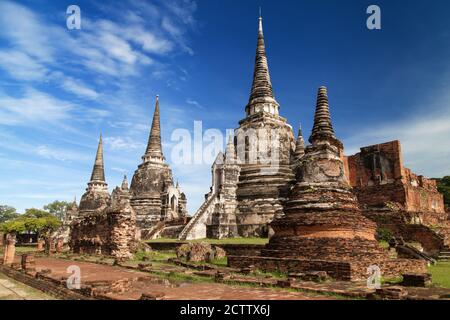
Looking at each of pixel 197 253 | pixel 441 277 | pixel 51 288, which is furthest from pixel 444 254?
pixel 51 288

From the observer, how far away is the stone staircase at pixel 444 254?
19500 mm

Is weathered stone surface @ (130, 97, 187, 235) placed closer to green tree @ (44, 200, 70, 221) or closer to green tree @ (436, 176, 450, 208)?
green tree @ (436, 176, 450, 208)

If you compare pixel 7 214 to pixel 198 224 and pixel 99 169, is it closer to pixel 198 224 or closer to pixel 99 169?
pixel 99 169

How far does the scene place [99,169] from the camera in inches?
1869

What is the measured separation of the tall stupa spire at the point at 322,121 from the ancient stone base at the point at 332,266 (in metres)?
5.97

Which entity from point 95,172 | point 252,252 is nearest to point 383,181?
point 252,252

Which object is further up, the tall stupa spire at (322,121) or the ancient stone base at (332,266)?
the tall stupa spire at (322,121)

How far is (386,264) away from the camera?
1159 centimetres

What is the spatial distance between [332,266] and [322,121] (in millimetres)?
7658

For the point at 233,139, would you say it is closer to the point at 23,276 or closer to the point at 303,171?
the point at 303,171

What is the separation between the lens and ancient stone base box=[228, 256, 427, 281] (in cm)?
1027

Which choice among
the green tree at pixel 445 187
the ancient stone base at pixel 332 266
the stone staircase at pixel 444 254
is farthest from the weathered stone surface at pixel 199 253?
the green tree at pixel 445 187

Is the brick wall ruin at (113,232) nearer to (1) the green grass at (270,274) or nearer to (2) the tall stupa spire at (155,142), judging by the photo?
(1) the green grass at (270,274)

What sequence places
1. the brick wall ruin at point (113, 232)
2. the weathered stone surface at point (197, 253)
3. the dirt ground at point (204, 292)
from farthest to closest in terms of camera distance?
the brick wall ruin at point (113, 232)
the weathered stone surface at point (197, 253)
the dirt ground at point (204, 292)
